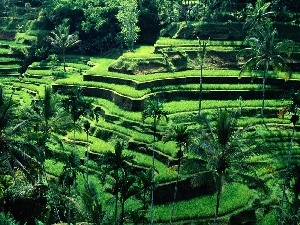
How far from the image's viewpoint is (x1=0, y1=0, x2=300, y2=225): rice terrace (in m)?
21.1

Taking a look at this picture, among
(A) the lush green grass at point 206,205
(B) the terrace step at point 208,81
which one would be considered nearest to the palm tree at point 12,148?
(A) the lush green grass at point 206,205

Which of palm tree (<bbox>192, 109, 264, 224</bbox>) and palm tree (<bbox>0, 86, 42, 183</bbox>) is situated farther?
Result: palm tree (<bbox>192, 109, 264, 224</bbox>)

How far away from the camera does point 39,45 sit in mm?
57188

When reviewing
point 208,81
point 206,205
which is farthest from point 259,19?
point 206,205

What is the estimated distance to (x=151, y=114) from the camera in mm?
25625

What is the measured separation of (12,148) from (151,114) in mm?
8700

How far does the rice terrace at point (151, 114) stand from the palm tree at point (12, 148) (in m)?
0.06

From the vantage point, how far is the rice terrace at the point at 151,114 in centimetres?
2112

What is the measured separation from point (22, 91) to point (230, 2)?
24228 millimetres

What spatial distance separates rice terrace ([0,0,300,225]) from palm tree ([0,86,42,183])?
6 centimetres

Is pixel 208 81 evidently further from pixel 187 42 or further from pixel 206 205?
pixel 206 205

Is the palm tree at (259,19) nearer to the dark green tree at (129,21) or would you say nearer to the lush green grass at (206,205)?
the dark green tree at (129,21)

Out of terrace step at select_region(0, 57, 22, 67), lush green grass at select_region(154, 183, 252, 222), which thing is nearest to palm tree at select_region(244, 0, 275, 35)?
lush green grass at select_region(154, 183, 252, 222)

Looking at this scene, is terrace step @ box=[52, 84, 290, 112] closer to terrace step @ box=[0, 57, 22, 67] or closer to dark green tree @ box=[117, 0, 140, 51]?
dark green tree @ box=[117, 0, 140, 51]
